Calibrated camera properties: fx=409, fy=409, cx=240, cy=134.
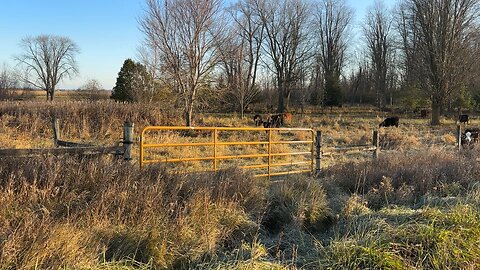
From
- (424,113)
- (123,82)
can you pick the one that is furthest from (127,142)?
(424,113)

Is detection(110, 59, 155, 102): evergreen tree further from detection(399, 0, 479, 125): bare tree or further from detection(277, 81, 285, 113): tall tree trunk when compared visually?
detection(399, 0, 479, 125): bare tree

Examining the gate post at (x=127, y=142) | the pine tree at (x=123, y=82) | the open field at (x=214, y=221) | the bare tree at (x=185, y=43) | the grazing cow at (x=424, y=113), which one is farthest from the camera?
the grazing cow at (x=424, y=113)

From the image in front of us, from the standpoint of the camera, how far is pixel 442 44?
121 ft

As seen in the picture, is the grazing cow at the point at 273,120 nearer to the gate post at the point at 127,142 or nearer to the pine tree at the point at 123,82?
the pine tree at the point at 123,82

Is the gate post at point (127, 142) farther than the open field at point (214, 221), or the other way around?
the gate post at point (127, 142)

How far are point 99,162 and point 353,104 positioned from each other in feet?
204

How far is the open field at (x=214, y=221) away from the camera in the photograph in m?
4.09

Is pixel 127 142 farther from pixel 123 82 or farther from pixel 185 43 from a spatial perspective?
pixel 123 82

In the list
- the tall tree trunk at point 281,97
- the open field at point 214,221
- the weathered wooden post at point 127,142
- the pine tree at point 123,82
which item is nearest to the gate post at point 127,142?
the weathered wooden post at point 127,142

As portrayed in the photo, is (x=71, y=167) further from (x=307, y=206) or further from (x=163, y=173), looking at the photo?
(x=307, y=206)

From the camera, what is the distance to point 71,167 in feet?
18.7

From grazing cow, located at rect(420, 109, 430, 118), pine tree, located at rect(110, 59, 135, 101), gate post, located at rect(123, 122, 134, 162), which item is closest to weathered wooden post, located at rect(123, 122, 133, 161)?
gate post, located at rect(123, 122, 134, 162)

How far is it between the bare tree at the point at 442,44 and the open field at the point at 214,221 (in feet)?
109

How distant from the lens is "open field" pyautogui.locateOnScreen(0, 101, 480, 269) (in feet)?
13.4
